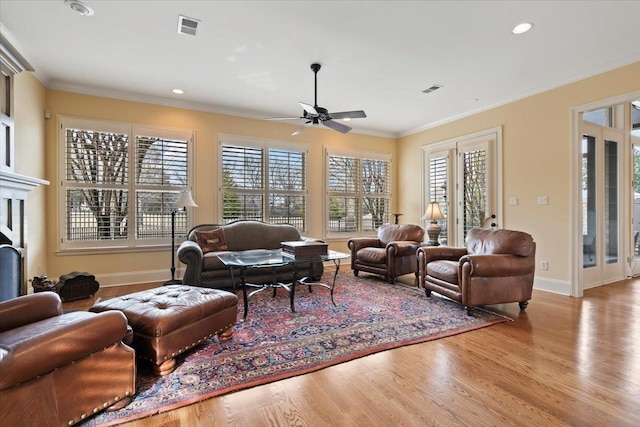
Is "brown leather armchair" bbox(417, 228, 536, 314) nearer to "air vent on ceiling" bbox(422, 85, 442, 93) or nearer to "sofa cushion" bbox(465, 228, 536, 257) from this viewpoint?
"sofa cushion" bbox(465, 228, 536, 257)

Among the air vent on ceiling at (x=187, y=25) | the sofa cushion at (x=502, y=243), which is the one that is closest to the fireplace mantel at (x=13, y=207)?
the air vent on ceiling at (x=187, y=25)

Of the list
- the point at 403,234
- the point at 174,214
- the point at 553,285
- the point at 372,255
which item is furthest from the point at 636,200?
the point at 174,214

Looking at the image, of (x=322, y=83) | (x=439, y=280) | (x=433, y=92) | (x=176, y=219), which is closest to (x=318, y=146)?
→ (x=322, y=83)

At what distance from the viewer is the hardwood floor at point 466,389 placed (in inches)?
64.6

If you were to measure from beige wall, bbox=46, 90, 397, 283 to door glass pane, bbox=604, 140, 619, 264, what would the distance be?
4176 millimetres

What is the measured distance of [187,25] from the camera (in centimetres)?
291

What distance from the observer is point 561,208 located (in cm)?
412

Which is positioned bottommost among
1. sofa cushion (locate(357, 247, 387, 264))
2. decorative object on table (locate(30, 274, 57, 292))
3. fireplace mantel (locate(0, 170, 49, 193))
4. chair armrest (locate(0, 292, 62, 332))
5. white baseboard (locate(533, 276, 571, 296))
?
white baseboard (locate(533, 276, 571, 296))

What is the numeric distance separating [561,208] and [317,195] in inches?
147

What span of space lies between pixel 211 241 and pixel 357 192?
10.4 ft

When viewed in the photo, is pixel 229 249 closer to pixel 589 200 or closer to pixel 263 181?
pixel 263 181

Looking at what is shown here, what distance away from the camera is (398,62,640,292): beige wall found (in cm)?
385

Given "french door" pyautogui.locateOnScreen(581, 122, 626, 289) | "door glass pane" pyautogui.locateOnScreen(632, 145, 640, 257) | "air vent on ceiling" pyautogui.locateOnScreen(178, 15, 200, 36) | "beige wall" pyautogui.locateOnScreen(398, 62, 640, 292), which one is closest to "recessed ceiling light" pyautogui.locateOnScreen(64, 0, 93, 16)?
"air vent on ceiling" pyautogui.locateOnScreen(178, 15, 200, 36)

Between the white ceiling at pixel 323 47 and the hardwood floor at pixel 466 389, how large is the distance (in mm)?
2794
